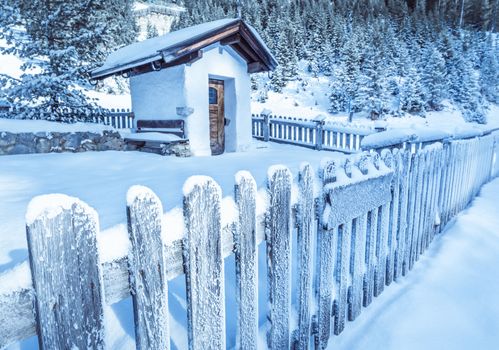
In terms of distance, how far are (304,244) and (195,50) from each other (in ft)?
26.3

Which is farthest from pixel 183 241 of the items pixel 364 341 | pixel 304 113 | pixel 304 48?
pixel 304 48

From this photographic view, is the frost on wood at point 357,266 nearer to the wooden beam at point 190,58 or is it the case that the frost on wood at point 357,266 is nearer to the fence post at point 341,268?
the fence post at point 341,268

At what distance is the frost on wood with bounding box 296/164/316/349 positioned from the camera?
1.59 m

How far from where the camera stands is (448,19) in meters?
51.3

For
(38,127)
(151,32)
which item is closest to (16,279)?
(38,127)

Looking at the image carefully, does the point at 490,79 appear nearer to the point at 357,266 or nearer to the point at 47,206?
the point at 357,266

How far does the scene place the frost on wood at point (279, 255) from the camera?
56.4 inches

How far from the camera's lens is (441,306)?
7.63 feet

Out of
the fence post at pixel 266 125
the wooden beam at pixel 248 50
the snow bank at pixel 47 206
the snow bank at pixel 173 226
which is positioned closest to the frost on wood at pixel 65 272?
the snow bank at pixel 47 206

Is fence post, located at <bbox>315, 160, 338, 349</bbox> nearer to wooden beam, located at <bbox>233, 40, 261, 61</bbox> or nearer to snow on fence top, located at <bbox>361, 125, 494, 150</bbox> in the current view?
snow on fence top, located at <bbox>361, 125, 494, 150</bbox>

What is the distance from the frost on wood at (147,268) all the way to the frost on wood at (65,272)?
105 millimetres

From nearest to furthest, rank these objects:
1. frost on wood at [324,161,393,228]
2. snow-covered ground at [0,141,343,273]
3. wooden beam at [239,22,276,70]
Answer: frost on wood at [324,161,393,228] < snow-covered ground at [0,141,343,273] < wooden beam at [239,22,276,70]

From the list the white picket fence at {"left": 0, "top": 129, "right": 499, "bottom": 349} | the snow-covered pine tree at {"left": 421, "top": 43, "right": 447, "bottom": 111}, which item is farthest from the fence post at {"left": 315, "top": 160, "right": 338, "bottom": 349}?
the snow-covered pine tree at {"left": 421, "top": 43, "right": 447, "bottom": 111}

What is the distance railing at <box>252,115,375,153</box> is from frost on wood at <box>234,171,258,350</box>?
9586 millimetres
